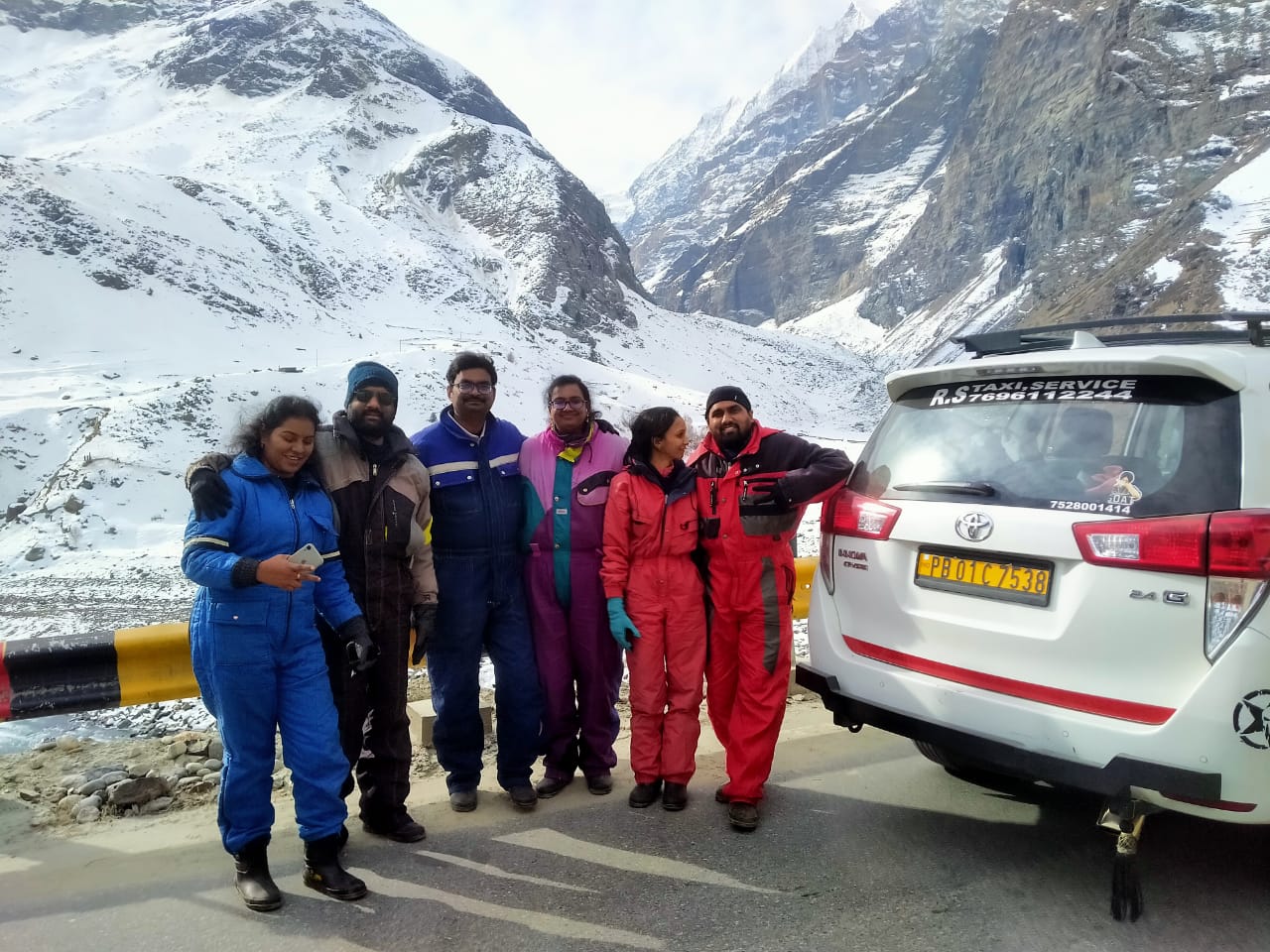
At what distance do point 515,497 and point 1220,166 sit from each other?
104m

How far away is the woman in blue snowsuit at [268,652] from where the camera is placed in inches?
114

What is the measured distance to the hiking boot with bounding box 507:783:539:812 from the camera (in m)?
3.73

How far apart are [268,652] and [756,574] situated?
Answer: 1.95 metres

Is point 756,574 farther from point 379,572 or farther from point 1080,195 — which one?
point 1080,195

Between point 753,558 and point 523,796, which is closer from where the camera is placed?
point 753,558

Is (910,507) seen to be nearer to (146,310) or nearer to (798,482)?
(798,482)

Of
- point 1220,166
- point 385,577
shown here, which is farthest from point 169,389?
point 1220,166

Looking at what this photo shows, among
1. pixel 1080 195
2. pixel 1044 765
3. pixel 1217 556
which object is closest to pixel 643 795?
pixel 1044 765

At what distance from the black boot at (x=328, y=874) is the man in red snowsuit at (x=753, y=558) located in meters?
1.53

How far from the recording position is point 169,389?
2172 cm

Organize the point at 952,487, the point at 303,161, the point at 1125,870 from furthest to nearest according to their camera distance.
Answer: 1. the point at 303,161
2. the point at 952,487
3. the point at 1125,870

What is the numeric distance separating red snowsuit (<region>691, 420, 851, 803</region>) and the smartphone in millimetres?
1618

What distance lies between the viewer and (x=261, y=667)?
2943mm

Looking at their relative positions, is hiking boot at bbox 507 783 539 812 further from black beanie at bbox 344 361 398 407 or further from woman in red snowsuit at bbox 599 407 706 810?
black beanie at bbox 344 361 398 407
